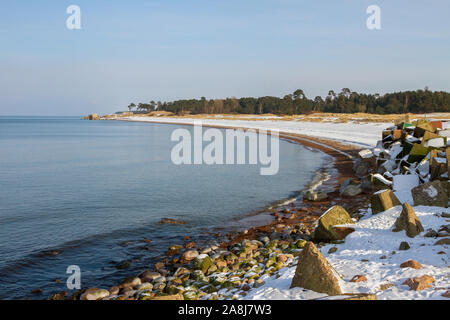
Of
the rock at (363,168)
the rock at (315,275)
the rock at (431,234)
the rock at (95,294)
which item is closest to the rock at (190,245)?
the rock at (95,294)

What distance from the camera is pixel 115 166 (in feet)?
101

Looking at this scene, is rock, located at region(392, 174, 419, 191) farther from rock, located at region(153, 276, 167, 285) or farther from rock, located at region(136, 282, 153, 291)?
rock, located at region(136, 282, 153, 291)

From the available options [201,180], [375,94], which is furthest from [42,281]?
[375,94]

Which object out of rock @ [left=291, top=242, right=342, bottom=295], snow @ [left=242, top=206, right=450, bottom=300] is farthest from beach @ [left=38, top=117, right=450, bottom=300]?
rock @ [left=291, top=242, right=342, bottom=295]

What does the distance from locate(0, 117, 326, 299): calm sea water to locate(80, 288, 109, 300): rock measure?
599mm

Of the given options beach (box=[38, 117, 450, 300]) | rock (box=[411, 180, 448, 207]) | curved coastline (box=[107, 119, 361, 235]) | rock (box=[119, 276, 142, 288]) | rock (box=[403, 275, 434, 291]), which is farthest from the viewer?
curved coastline (box=[107, 119, 361, 235])

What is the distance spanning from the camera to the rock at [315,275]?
5.64 meters

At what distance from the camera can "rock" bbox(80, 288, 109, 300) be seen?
25.5ft

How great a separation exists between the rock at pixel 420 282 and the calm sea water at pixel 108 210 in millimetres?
6508

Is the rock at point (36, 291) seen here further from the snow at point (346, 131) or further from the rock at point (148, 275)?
the snow at point (346, 131)

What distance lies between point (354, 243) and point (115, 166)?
26.0 m

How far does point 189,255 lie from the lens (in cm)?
992

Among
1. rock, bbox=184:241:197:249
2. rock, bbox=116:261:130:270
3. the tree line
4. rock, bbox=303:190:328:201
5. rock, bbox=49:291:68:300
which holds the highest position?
the tree line
